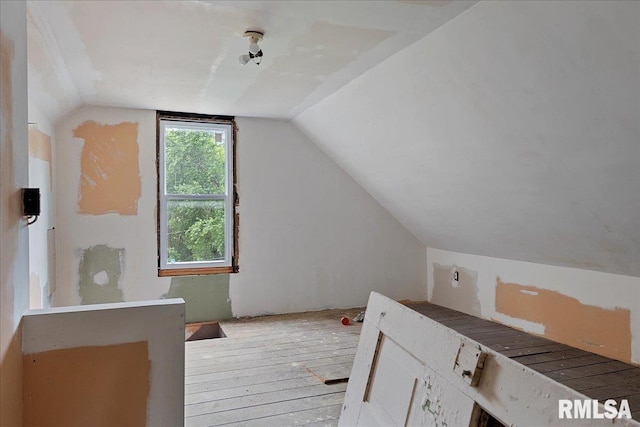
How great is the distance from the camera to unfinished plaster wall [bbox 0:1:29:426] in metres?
1.51

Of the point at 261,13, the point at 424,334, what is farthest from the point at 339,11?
the point at 424,334

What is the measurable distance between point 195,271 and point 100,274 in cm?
89

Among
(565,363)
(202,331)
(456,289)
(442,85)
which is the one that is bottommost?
(202,331)

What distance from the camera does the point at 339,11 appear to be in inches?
85.6

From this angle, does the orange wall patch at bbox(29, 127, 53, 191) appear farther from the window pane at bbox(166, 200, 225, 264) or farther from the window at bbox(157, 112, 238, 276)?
the window pane at bbox(166, 200, 225, 264)

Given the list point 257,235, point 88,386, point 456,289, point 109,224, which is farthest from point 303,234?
point 88,386

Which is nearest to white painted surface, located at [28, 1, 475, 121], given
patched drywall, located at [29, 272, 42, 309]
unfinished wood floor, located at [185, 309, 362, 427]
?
patched drywall, located at [29, 272, 42, 309]

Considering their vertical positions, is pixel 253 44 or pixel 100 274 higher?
pixel 253 44

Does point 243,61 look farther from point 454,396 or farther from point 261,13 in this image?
point 454,396

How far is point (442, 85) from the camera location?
8.95 ft

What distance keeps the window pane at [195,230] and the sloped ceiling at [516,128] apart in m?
1.44

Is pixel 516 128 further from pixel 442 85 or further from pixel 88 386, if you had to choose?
pixel 88 386

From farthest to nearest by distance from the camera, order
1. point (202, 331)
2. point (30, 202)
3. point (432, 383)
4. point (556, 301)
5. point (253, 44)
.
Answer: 1. point (202, 331)
2. point (556, 301)
3. point (253, 44)
4. point (30, 202)
5. point (432, 383)

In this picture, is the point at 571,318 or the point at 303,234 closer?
the point at 571,318
